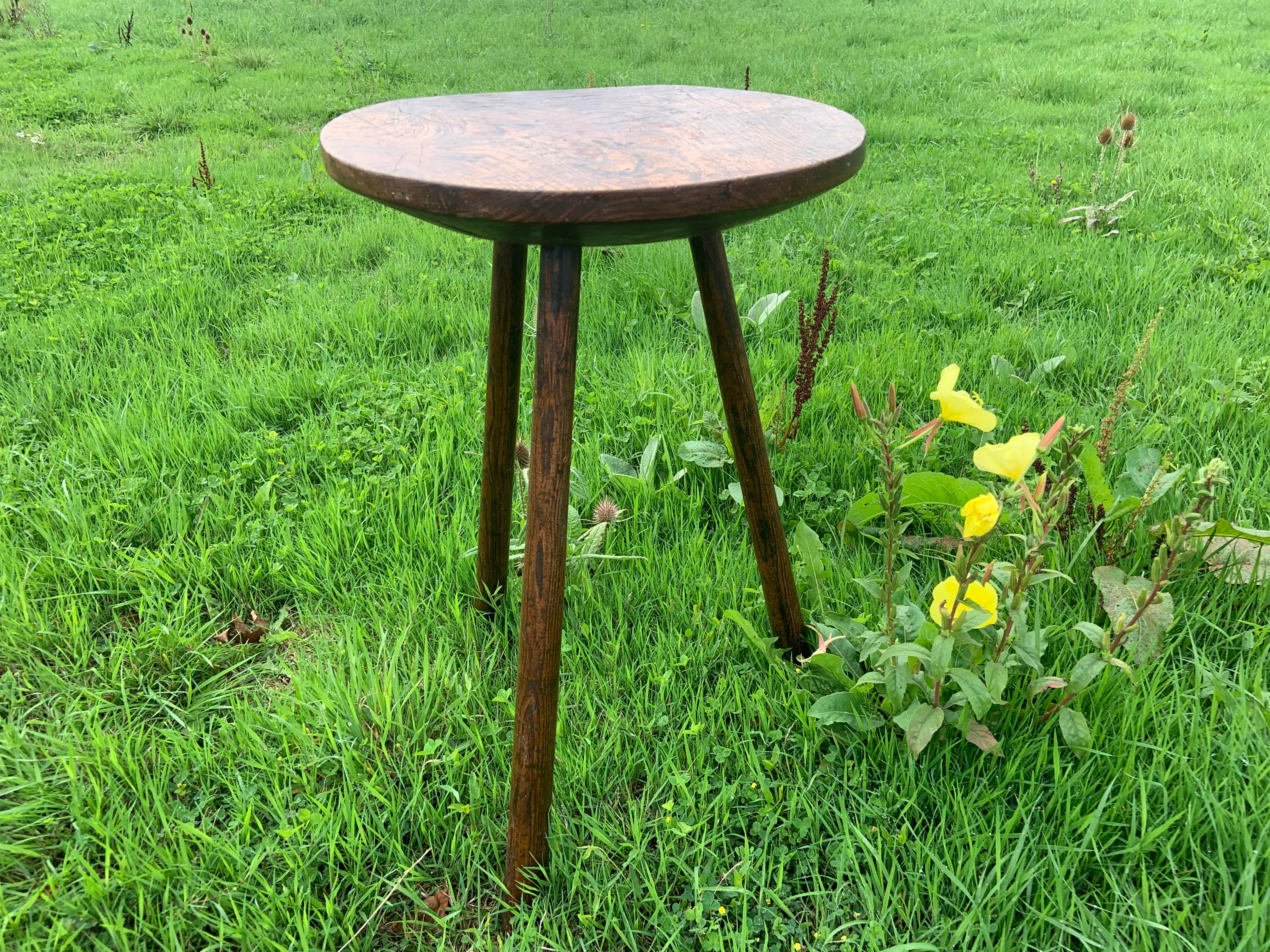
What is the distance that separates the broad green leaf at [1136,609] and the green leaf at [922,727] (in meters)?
0.36

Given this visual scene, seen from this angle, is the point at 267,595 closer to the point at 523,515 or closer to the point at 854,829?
the point at 523,515

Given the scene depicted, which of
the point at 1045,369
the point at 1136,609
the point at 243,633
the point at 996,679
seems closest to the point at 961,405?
the point at 996,679

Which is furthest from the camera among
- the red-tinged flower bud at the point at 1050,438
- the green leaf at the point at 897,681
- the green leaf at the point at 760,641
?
the green leaf at the point at 760,641

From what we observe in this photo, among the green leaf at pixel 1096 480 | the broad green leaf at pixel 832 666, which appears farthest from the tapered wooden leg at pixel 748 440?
the green leaf at pixel 1096 480

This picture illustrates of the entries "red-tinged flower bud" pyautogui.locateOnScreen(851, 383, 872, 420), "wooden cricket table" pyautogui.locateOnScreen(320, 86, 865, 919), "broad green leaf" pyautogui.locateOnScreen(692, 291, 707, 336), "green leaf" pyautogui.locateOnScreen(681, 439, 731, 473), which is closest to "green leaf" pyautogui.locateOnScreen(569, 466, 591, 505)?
"green leaf" pyautogui.locateOnScreen(681, 439, 731, 473)

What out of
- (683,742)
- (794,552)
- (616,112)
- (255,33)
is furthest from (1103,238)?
(255,33)

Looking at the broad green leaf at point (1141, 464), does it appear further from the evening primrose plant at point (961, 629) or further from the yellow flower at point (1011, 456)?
the yellow flower at point (1011, 456)

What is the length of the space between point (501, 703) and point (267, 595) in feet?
2.33

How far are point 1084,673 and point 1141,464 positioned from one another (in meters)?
0.71

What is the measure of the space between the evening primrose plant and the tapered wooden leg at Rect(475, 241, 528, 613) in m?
0.62

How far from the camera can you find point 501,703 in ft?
5.11

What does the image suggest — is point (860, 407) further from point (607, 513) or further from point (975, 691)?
point (607, 513)

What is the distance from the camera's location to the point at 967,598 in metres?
1.20

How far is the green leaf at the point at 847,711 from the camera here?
136 centimetres
